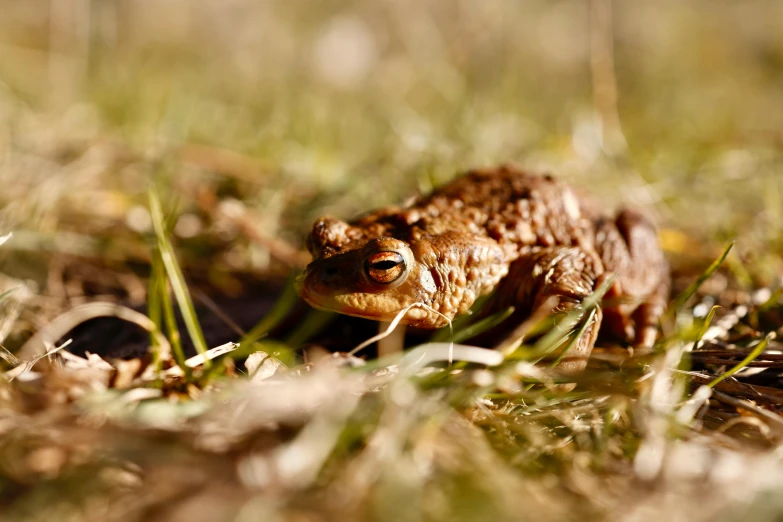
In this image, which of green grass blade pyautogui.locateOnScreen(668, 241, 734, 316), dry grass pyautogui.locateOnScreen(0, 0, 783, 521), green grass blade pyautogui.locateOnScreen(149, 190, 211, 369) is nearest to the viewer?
dry grass pyautogui.locateOnScreen(0, 0, 783, 521)

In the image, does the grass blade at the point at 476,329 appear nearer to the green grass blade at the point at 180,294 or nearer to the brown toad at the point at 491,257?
the brown toad at the point at 491,257

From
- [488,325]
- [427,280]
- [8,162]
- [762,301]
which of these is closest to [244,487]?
[488,325]

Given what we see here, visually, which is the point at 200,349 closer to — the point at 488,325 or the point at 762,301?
the point at 488,325

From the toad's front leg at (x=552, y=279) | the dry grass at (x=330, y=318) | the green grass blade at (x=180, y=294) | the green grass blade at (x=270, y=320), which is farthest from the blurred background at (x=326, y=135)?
the toad's front leg at (x=552, y=279)

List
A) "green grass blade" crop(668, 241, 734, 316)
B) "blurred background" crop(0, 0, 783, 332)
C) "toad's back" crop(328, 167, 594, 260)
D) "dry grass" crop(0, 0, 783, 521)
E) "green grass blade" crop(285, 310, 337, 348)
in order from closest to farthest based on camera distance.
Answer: "dry grass" crop(0, 0, 783, 521) → "green grass blade" crop(668, 241, 734, 316) → "green grass blade" crop(285, 310, 337, 348) → "toad's back" crop(328, 167, 594, 260) → "blurred background" crop(0, 0, 783, 332)

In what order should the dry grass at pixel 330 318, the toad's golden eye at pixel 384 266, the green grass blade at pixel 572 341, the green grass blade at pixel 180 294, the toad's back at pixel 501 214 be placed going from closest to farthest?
1. the dry grass at pixel 330 318
2. the green grass blade at pixel 180 294
3. the green grass blade at pixel 572 341
4. the toad's golden eye at pixel 384 266
5. the toad's back at pixel 501 214

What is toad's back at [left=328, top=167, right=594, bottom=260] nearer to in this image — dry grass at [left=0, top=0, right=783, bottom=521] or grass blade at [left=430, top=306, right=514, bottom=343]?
dry grass at [left=0, top=0, right=783, bottom=521]

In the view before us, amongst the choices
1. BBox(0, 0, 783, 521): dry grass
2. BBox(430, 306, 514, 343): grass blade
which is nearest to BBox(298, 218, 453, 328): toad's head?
BBox(0, 0, 783, 521): dry grass
